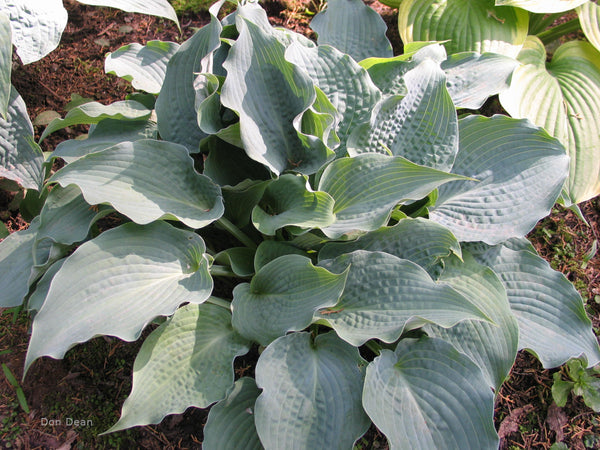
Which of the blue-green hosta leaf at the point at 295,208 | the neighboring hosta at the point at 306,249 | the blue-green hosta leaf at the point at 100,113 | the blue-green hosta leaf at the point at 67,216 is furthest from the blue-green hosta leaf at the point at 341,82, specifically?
the blue-green hosta leaf at the point at 67,216

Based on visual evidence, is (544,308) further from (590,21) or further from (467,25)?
(590,21)

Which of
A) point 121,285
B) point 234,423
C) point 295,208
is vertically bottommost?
point 234,423

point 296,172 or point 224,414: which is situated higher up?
point 296,172

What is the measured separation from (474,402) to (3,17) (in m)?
2.11

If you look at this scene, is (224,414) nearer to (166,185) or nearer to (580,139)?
(166,185)

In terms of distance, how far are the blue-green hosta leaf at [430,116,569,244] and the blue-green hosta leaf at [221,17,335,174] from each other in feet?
1.85

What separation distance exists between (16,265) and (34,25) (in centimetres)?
96

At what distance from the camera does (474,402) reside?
5.07 feet

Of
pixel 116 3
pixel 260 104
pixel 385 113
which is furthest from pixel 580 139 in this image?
pixel 116 3

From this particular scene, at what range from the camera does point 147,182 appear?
1641 mm

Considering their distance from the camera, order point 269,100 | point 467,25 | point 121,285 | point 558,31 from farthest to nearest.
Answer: point 558,31, point 467,25, point 269,100, point 121,285

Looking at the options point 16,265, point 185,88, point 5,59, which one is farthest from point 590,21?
point 16,265

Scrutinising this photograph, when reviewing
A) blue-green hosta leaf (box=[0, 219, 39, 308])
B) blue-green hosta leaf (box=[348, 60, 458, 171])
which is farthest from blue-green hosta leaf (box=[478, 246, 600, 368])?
blue-green hosta leaf (box=[0, 219, 39, 308])

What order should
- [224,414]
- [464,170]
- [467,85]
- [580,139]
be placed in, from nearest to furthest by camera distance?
[224,414], [464,170], [467,85], [580,139]
